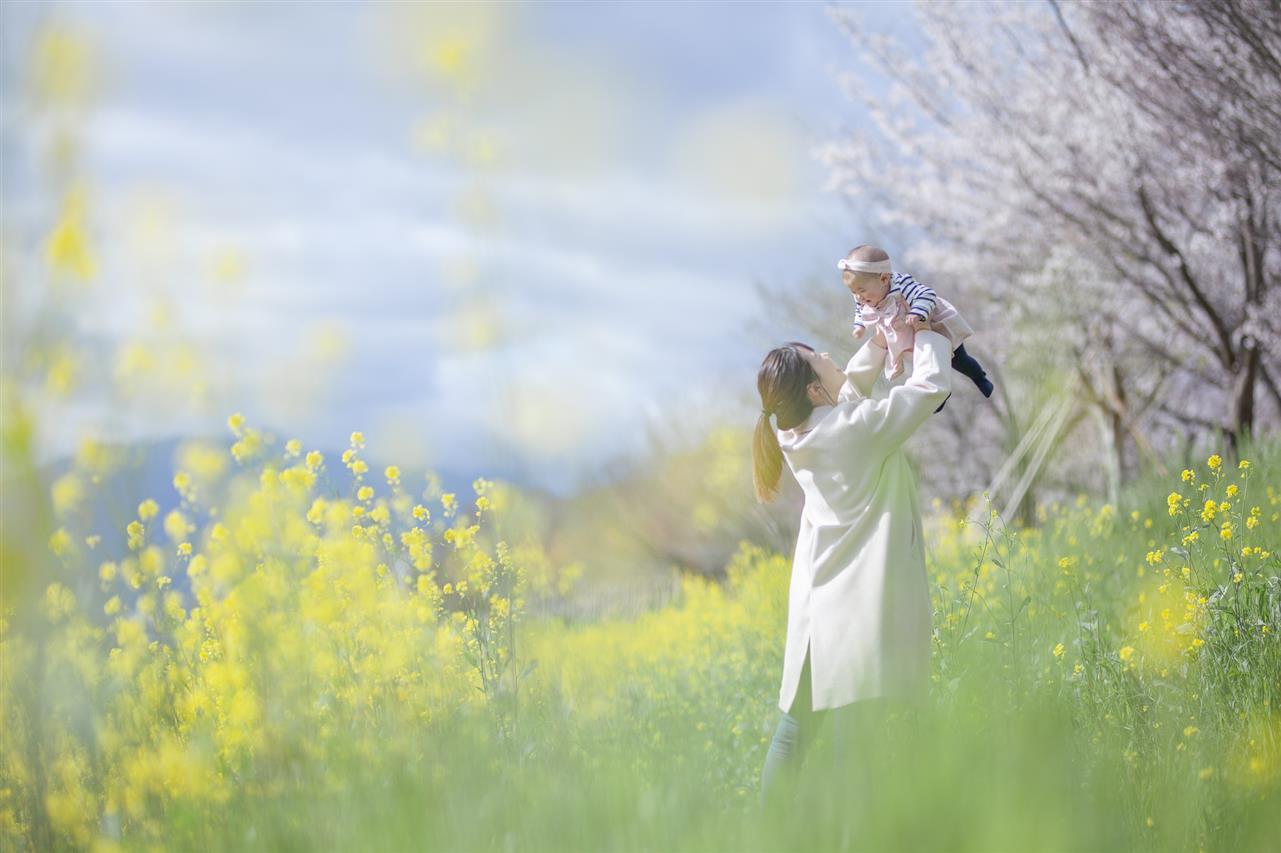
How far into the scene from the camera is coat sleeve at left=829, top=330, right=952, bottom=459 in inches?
126

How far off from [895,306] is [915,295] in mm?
86

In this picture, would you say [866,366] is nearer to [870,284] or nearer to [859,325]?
[859,325]

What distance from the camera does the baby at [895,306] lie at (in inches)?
133

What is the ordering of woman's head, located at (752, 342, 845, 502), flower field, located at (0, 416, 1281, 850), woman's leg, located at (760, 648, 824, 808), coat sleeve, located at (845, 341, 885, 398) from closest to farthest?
flower field, located at (0, 416, 1281, 850) < woman's leg, located at (760, 648, 824, 808) < woman's head, located at (752, 342, 845, 502) < coat sleeve, located at (845, 341, 885, 398)

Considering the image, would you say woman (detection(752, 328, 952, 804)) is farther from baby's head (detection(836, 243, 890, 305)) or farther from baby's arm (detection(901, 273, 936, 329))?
baby's head (detection(836, 243, 890, 305))

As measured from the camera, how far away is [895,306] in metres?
3.45

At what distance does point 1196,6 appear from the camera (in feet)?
21.9

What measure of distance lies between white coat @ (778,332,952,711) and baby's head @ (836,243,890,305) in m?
0.20

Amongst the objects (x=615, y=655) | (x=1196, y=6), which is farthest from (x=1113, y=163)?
(x=615, y=655)

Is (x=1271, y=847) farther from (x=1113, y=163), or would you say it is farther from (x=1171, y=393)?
(x=1171, y=393)

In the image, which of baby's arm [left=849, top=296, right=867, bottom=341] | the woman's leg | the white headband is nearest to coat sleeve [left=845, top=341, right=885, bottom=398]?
baby's arm [left=849, top=296, right=867, bottom=341]

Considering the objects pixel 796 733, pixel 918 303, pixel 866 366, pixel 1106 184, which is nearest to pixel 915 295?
pixel 918 303

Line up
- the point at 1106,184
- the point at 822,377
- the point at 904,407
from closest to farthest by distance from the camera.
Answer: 1. the point at 904,407
2. the point at 822,377
3. the point at 1106,184

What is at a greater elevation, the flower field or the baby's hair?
the baby's hair
